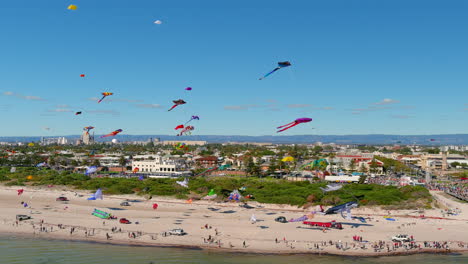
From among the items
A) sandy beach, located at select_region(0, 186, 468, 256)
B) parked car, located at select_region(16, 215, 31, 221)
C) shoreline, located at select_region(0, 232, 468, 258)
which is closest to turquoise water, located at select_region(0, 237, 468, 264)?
shoreline, located at select_region(0, 232, 468, 258)

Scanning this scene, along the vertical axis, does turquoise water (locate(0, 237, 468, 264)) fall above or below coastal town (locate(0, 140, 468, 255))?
below

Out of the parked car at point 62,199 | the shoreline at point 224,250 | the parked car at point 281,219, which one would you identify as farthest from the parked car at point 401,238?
the parked car at point 62,199

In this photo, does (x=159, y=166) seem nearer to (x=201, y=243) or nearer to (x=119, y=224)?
(x=119, y=224)

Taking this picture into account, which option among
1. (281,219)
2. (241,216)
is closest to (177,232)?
(241,216)

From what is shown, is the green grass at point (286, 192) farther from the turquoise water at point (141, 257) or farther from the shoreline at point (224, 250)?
the turquoise water at point (141, 257)

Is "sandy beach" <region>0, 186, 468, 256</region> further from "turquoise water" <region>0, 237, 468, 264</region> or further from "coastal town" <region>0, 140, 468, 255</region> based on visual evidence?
"turquoise water" <region>0, 237, 468, 264</region>

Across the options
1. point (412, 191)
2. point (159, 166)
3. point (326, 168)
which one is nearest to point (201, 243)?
point (412, 191)
